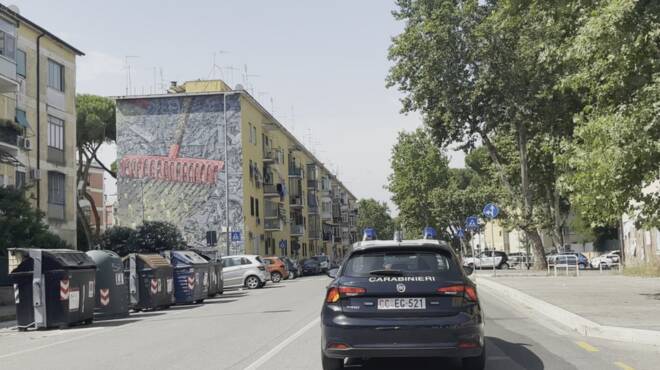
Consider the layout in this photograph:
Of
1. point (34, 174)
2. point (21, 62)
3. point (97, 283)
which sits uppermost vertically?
point (21, 62)

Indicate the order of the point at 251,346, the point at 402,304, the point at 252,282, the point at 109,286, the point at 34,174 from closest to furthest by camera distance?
1. the point at 402,304
2. the point at 251,346
3. the point at 109,286
4. the point at 252,282
5. the point at 34,174

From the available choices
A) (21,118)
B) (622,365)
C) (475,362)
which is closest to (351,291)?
(475,362)

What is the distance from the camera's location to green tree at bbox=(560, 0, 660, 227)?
13742 mm

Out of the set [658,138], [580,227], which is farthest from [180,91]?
[658,138]

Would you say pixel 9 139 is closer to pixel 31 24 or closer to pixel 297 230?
pixel 31 24

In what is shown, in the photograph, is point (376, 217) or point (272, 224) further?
point (376, 217)

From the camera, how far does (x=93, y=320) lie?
18812 mm

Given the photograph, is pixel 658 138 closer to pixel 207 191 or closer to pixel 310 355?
pixel 310 355

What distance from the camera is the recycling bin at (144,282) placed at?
68.5 ft

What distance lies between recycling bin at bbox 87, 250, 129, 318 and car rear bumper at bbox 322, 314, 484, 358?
41.0 feet

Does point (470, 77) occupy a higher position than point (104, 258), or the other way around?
point (470, 77)

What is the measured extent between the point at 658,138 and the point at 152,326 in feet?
37.7

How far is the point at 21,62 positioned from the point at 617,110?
28.0 m

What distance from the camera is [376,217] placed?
14925cm
